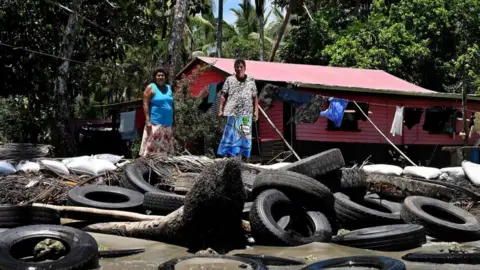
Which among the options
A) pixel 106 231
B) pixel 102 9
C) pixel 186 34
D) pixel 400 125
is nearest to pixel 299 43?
pixel 186 34

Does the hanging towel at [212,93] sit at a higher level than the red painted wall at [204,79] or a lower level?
lower

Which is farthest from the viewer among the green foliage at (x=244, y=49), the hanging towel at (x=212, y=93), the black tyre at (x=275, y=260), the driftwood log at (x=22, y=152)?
the green foliage at (x=244, y=49)

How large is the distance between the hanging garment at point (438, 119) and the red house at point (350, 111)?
33.1 inches

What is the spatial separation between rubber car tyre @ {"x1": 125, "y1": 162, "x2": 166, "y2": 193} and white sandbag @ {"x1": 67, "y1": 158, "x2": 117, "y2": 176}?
543 millimetres

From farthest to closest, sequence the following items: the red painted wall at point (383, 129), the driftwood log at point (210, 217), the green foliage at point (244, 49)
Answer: the green foliage at point (244, 49) → the red painted wall at point (383, 129) → the driftwood log at point (210, 217)

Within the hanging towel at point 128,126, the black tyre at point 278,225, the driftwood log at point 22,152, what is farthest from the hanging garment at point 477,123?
the black tyre at point 278,225

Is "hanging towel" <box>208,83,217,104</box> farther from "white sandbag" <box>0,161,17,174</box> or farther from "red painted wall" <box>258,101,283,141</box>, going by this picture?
"white sandbag" <box>0,161,17,174</box>

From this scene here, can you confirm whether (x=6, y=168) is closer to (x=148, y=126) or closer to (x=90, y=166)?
(x=90, y=166)

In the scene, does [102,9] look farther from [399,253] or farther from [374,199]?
[399,253]

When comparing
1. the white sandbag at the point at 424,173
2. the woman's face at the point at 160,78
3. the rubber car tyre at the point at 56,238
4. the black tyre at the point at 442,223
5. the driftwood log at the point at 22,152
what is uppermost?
the woman's face at the point at 160,78

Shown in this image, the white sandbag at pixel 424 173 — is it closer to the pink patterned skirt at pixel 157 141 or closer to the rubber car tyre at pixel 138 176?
the pink patterned skirt at pixel 157 141

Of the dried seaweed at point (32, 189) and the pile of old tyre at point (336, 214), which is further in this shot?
the dried seaweed at point (32, 189)

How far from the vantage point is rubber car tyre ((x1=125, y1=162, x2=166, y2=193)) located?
7072 millimetres

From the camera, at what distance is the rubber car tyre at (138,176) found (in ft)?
23.2
